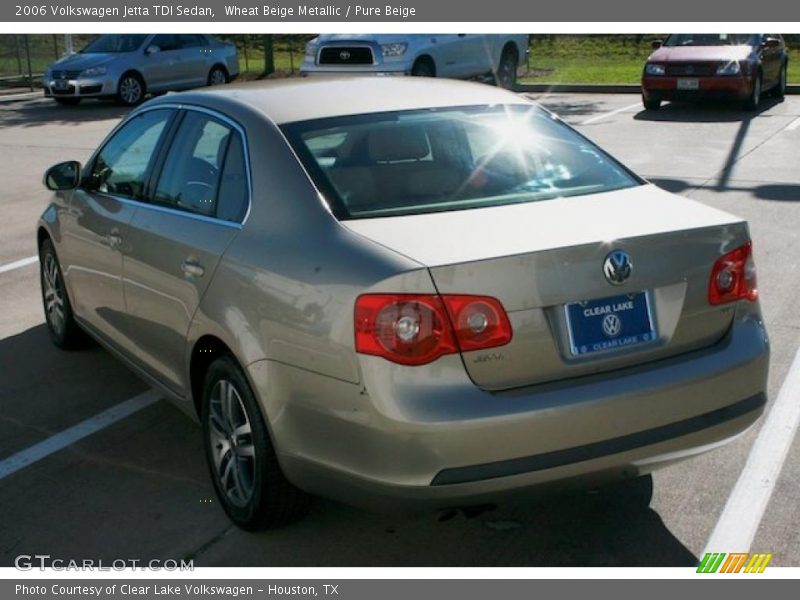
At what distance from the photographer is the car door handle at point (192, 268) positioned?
421 centimetres

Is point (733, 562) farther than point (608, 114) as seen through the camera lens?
No

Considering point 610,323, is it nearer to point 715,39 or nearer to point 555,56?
point 715,39

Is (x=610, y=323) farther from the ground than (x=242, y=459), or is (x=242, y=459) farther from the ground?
(x=610, y=323)

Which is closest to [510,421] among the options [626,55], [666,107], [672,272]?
[672,272]

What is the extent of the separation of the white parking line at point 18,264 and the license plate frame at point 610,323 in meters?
6.02

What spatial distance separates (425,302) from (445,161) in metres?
1.11

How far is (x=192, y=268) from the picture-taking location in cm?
428

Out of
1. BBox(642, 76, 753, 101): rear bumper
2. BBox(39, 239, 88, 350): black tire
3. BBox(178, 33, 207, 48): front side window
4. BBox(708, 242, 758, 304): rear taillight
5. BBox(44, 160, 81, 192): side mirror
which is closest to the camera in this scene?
BBox(708, 242, 758, 304): rear taillight

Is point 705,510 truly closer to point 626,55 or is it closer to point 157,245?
point 157,245

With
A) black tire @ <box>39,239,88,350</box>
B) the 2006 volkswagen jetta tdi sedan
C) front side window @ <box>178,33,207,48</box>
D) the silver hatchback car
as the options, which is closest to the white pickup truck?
the silver hatchback car

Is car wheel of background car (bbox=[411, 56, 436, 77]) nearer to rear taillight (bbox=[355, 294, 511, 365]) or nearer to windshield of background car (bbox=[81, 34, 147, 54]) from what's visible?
windshield of background car (bbox=[81, 34, 147, 54])

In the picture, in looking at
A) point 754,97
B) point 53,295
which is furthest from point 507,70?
point 53,295

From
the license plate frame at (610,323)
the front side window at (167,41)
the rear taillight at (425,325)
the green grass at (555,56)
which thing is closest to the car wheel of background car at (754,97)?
the green grass at (555,56)

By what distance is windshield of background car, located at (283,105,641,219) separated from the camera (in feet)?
13.2
